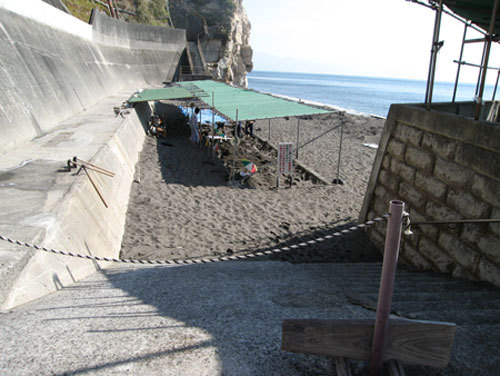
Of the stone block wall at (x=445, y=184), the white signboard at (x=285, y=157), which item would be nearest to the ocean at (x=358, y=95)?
the white signboard at (x=285, y=157)

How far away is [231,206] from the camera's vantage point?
9055 millimetres

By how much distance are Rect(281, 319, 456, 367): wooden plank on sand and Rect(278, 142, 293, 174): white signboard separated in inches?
333

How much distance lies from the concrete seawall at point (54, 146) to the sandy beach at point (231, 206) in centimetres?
67

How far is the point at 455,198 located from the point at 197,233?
475 centimetres

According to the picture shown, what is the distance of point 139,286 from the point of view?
4246 millimetres

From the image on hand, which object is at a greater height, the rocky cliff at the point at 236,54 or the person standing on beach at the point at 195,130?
the rocky cliff at the point at 236,54

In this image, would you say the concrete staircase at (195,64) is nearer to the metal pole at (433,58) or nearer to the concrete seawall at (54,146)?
the concrete seawall at (54,146)

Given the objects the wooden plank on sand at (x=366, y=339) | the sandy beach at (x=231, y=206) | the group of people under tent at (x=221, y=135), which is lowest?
the sandy beach at (x=231, y=206)

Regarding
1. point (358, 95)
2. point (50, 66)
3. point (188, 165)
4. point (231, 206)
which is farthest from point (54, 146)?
point (358, 95)

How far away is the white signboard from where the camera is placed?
10602mm

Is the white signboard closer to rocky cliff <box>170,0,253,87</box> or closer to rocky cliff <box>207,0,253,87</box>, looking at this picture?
rocky cliff <box>170,0,253,87</box>

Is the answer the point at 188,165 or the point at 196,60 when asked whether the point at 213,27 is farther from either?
the point at 188,165

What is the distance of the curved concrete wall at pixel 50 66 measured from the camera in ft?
28.9

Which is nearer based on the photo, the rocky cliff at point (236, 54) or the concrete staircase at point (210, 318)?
the concrete staircase at point (210, 318)
